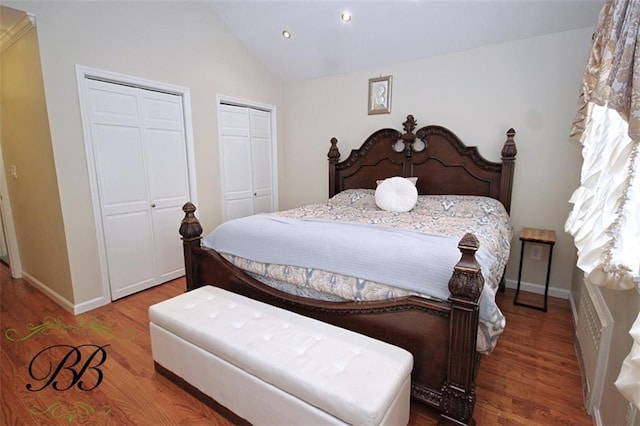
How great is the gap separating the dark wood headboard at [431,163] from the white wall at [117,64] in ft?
5.04

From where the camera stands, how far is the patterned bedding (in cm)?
148

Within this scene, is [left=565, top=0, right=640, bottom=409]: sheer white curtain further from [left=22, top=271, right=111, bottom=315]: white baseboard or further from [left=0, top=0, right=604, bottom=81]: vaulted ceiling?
[left=22, top=271, right=111, bottom=315]: white baseboard

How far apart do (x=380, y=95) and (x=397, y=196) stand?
1.39 m

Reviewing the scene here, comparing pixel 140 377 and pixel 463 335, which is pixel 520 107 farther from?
pixel 140 377

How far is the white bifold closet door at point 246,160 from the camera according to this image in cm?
373

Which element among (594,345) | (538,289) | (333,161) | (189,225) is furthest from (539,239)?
(189,225)

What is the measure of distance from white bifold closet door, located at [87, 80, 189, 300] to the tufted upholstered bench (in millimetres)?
1397

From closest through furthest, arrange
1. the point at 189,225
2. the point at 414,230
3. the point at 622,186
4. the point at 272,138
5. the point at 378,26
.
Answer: the point at 622,186 < the point at 414,230 < the point at 189,225 < the point at 378,26 < the point at 272,138

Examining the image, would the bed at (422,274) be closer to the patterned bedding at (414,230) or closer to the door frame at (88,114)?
the patterned bedding at (414,230)

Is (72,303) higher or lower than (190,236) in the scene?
lower

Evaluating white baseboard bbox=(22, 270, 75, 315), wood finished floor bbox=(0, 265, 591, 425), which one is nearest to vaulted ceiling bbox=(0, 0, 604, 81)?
white baseboard bbox=(22, 270, 75, 315)

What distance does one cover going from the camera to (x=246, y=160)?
3.98m

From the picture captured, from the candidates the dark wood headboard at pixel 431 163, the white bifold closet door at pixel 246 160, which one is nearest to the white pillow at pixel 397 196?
the dark wood headboard at pixel 431 163

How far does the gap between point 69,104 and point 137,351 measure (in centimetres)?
193
